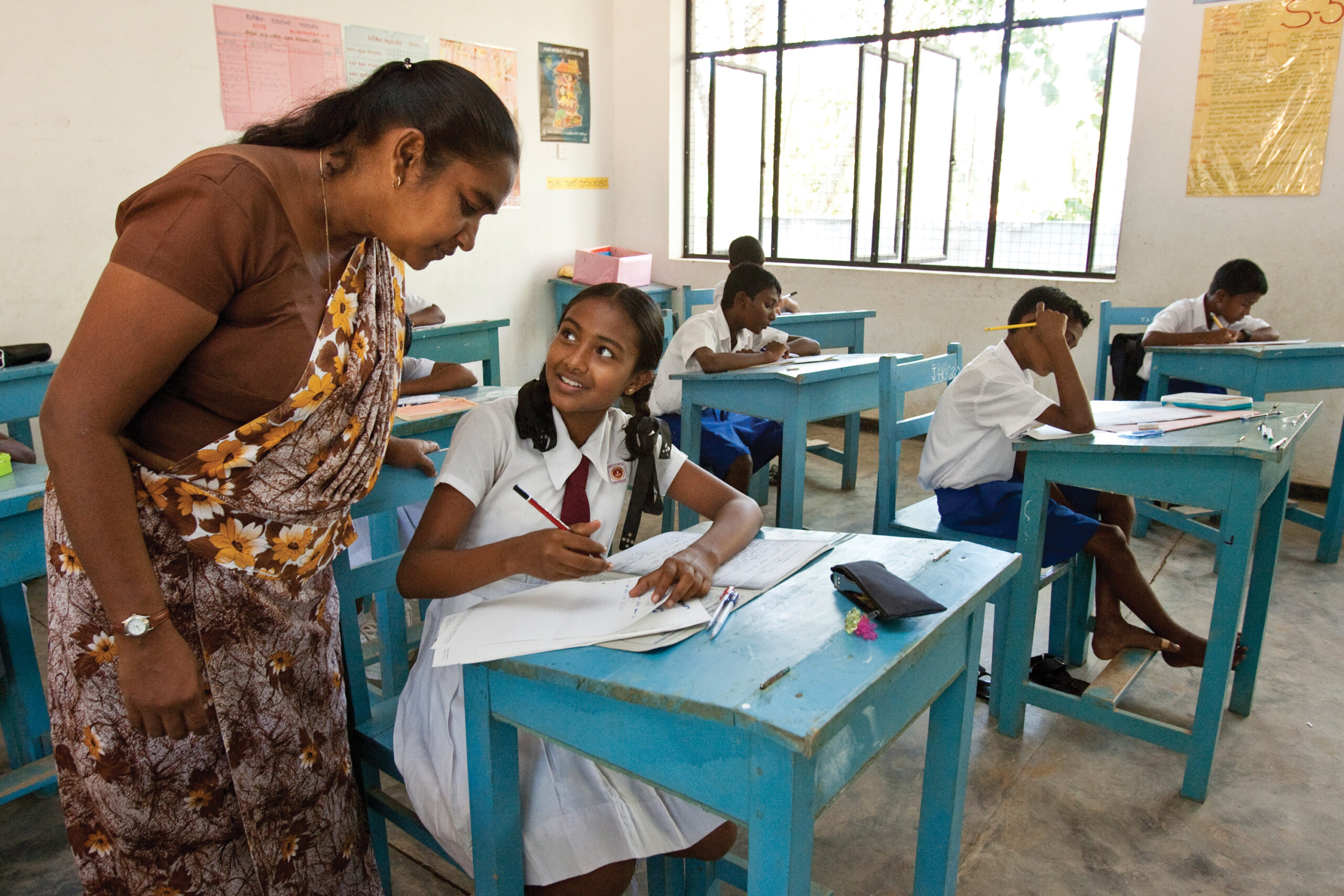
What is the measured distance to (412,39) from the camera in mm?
4859

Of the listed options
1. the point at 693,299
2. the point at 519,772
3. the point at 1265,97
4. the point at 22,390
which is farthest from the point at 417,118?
the point at 1265,97

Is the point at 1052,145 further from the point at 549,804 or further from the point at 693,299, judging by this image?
the point at 549,804

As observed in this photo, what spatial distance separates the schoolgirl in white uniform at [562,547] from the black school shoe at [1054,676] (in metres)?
1.32

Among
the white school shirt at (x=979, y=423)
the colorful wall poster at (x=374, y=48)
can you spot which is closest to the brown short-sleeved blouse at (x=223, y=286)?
the white school shirt at (x=979, y=423)

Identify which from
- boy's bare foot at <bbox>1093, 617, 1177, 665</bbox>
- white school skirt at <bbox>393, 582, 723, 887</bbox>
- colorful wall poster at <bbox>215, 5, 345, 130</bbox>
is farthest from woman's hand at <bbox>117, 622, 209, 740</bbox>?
colorful wall poster at <bbox>215, 5, 345, 130</bbox>

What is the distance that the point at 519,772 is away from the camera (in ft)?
3.72

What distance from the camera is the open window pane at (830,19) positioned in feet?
17.1

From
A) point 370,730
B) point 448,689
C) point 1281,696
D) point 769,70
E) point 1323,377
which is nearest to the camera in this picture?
point 448,689

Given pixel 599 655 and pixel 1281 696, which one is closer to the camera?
pixel 599 655

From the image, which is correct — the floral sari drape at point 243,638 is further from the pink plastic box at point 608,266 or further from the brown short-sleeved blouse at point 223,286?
the pink plastic box at point 608,266

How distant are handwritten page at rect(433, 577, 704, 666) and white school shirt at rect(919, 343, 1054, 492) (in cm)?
149

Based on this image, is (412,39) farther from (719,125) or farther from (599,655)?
(599,655)

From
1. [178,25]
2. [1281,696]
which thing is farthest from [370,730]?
[178,25]

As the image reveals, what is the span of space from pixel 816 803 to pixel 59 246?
159 inches
